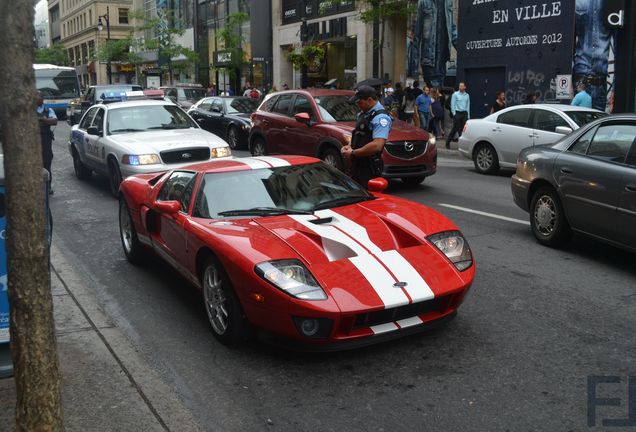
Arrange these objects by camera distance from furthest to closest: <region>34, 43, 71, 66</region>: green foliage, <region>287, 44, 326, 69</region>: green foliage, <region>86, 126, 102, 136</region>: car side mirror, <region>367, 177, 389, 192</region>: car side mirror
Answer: <region>34, 43, 71, 66</region>: green foliage < <region>287, 44, 326, 69</region>: green foliage < <region>86, 126, 102, 136</region>: car side mirror < <region>367, 177, 389, 192</region>: car side mirror

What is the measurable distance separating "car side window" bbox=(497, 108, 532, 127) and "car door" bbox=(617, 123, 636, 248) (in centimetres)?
743

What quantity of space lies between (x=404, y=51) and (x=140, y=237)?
23.4m

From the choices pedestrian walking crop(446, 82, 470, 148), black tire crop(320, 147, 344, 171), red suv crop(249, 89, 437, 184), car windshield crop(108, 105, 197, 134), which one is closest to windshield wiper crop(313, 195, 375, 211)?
red suv crop(249, 89, 437, 184)

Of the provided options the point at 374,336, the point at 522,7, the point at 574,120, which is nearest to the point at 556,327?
the point at 374,336

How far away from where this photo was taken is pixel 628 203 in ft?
21.0

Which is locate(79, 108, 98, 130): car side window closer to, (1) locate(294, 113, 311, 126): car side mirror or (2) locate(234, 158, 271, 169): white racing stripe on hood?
(1) locate(294, 113, 311, 126): car side mirror

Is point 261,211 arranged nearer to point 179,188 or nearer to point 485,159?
point 179,188

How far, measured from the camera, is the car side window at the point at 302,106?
1302 centimetres

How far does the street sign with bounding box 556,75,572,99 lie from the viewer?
20091 mm

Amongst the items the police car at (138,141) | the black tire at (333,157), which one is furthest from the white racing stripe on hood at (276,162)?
the black tire at (333,157)

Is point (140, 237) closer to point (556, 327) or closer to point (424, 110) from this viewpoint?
point (556, 327)

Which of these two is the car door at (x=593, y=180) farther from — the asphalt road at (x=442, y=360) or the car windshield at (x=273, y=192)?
the car windshield at (x=273, y=192)

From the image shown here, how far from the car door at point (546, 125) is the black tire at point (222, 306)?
968 cm

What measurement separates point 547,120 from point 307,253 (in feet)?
32.9
